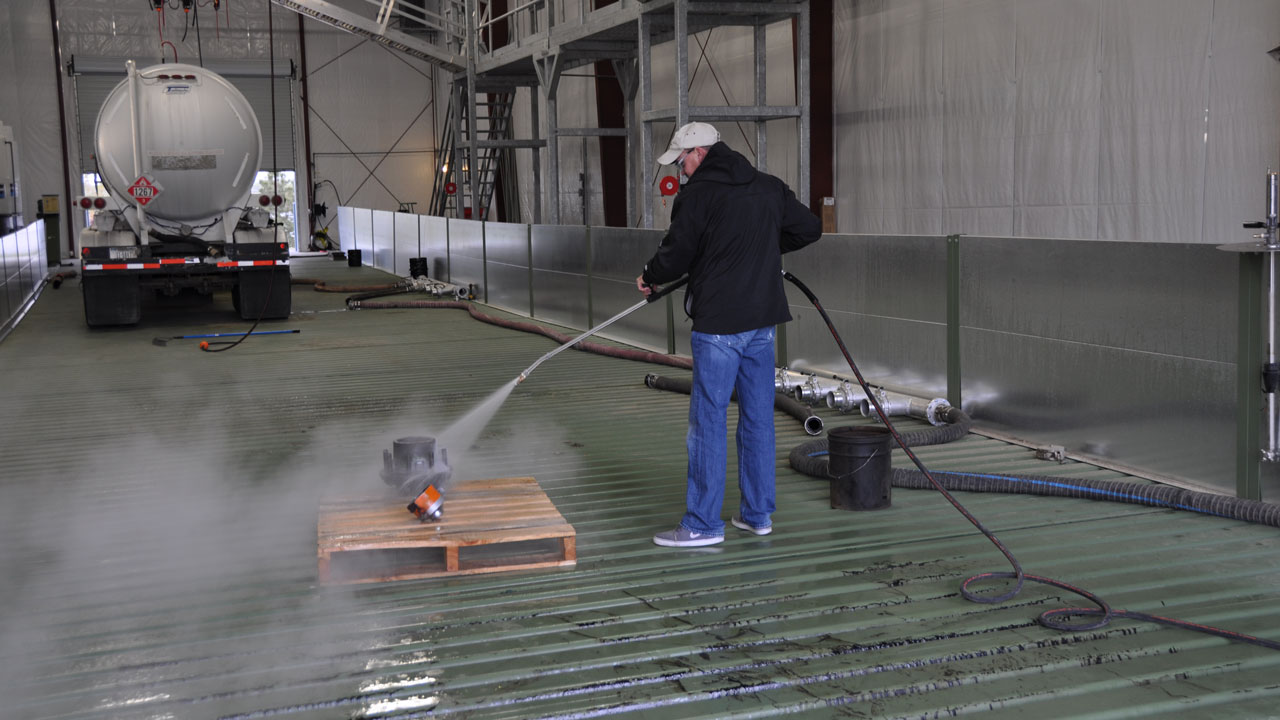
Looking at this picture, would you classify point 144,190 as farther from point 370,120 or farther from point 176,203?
point 370,120

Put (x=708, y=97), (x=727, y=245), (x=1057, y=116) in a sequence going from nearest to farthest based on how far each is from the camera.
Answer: (x=727, y=245), (x=1057, y=116), (x=708, y=97)

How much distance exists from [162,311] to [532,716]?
642 inches

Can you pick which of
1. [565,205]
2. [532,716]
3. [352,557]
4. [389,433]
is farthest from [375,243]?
[532,716]

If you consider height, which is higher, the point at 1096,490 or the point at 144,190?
the point at 144,190

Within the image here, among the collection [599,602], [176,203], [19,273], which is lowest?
[599,602]

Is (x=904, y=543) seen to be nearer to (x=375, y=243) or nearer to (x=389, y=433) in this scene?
(x=389, y=433)

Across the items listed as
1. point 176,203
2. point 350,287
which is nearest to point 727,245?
point 176,203

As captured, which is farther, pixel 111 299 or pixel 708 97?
pixel 708 97

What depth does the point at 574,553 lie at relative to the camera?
5383 millimetres

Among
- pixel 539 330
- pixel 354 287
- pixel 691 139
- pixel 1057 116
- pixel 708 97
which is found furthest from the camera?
pixel 354 287

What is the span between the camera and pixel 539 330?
14438 millimetres

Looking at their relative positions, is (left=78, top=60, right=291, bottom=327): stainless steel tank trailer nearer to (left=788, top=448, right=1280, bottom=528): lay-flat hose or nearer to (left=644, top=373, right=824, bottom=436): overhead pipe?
(left=644, top=373, right=824, bottom=436): overhead pipe

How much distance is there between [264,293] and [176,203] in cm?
174

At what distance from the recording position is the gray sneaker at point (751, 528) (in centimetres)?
A: 579
